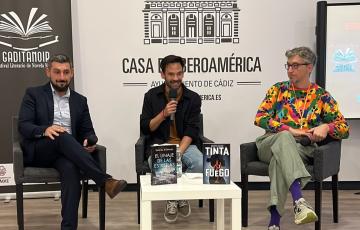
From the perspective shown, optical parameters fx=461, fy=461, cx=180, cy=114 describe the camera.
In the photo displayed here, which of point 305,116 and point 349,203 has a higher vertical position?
point 305,116

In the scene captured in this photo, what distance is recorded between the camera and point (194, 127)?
3.86 meters

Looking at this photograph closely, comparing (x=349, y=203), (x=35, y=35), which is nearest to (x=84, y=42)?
(x=35, y=35)

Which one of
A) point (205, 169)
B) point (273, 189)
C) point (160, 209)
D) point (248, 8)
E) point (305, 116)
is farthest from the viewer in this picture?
point (248, 8)

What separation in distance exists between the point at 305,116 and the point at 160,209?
152cm

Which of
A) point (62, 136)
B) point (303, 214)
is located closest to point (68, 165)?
point (62, 136)

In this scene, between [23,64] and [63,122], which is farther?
[23,64]

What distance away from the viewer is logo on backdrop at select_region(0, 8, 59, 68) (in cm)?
441

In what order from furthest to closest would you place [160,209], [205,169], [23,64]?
[23,64], [160,209], [205,169]

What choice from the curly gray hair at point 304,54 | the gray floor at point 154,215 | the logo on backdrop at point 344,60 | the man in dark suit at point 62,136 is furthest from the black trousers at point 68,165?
the logo on backdrop at point 344,60

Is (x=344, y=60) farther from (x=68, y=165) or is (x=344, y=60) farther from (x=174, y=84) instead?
(x=68, y=165)

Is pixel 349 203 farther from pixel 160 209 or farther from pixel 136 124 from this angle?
pixel 136 124

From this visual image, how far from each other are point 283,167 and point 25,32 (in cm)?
277

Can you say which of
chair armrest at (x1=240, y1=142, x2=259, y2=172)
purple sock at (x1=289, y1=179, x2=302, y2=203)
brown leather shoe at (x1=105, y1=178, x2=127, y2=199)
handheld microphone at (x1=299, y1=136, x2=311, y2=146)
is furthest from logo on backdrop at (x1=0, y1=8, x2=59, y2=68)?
purple sock at (x1=289, y1=179, x2=302, y2=203)

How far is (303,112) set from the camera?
3605 millimetres
